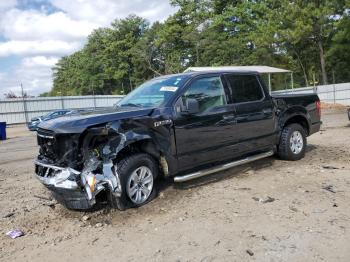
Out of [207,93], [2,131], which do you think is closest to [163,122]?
[207,93]

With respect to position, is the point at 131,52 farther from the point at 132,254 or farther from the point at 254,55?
the point at 132,254

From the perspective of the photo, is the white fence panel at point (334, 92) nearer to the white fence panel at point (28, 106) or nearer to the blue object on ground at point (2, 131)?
the white fence panel at point (28, 106)

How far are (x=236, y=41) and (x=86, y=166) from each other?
38.6 metres

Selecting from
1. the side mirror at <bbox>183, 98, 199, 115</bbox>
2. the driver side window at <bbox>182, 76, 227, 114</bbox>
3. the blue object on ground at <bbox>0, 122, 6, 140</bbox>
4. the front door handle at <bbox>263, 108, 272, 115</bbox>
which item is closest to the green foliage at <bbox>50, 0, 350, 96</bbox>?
the blue object on ground at <bbox>0, 122, 6, 140</bbox>

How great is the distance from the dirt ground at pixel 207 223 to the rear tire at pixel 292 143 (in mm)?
741

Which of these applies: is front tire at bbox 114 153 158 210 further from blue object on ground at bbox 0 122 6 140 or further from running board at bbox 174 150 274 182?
blue object on ground at bbox 0 122 6 140

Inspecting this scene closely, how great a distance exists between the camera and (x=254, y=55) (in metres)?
42.1

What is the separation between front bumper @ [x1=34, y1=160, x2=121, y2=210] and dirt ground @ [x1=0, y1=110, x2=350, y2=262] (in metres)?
0.28

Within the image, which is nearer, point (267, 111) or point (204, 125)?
point (204, 125)

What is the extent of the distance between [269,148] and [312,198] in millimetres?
2063

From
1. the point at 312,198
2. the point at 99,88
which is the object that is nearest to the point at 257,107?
the point at 312,198

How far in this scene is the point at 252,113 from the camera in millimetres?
6824

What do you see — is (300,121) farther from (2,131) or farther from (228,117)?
(2,131)

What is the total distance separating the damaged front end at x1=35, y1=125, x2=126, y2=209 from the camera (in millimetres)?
4922
